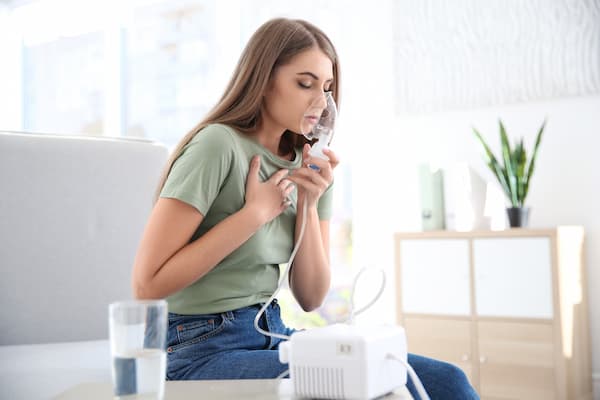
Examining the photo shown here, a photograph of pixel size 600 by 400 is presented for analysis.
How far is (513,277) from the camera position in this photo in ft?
8.85

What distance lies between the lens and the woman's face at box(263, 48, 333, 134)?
54.7 inches

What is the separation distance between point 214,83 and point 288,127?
3.07 meters

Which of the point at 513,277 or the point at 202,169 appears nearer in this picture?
the point at 202,169

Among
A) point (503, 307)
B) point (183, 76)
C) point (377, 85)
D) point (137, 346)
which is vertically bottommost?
point (503, 307)

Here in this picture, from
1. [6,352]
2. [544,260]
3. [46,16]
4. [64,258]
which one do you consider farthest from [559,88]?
[46,16]

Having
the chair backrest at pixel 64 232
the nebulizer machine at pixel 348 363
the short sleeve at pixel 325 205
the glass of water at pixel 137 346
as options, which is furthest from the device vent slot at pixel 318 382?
the chair backrest at pixel 64 232

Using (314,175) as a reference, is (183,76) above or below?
above

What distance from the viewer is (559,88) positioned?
3092 mm

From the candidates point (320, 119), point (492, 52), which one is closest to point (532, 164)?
point (492, 52)

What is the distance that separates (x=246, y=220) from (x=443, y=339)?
188 cm

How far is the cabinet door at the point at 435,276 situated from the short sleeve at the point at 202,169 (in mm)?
1785

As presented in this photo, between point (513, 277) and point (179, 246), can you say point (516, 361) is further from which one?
point (179, 246)

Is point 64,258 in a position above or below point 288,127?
below

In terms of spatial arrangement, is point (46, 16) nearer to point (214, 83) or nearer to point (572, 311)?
point (214, 83)
